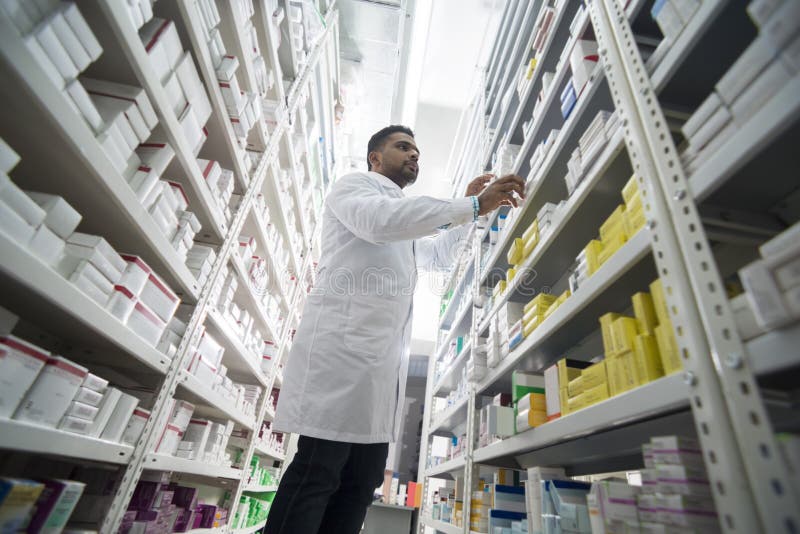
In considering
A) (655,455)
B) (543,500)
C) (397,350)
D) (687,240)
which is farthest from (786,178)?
(397,350)

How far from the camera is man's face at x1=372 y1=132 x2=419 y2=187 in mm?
2074

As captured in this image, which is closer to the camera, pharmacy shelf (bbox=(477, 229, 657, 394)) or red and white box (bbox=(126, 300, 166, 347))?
pharmacy shelf (bbox=(477, 229, 657, 394))

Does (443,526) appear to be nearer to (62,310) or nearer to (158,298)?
(158,298)

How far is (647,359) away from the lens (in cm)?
87

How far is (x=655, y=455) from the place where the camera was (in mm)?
802

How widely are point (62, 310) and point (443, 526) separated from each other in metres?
2.29

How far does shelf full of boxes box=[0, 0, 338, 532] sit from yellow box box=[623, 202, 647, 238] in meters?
1.35

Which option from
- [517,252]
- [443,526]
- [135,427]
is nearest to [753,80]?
[517,252]

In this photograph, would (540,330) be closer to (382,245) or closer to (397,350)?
(397,350)

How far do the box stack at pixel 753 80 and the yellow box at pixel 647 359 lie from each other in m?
0.37

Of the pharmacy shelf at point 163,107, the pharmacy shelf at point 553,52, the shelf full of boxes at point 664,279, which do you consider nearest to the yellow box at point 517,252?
the shelf full of boxes at point 664,279

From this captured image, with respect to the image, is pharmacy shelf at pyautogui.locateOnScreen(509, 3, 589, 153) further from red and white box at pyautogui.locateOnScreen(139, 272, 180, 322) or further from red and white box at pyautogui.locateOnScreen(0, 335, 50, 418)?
red and white box at pyautogui.locateOnScreen(0, 335, 50, 418)

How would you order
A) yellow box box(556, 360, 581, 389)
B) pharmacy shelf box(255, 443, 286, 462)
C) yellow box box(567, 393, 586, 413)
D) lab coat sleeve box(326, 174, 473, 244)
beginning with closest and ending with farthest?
yellow box box(567, 393, 586, 413) < yellow box box(556, 360, 581, 389) < lab coat sleeve box(326, 174, 473, 244) < pharmacy shelf box(255, 443, 286, 462)

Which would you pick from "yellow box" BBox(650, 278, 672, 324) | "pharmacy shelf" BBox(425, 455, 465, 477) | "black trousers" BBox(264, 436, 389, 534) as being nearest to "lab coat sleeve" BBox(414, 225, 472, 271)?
"pharmacy shelf" BBox(425, 455, 465, 477)
